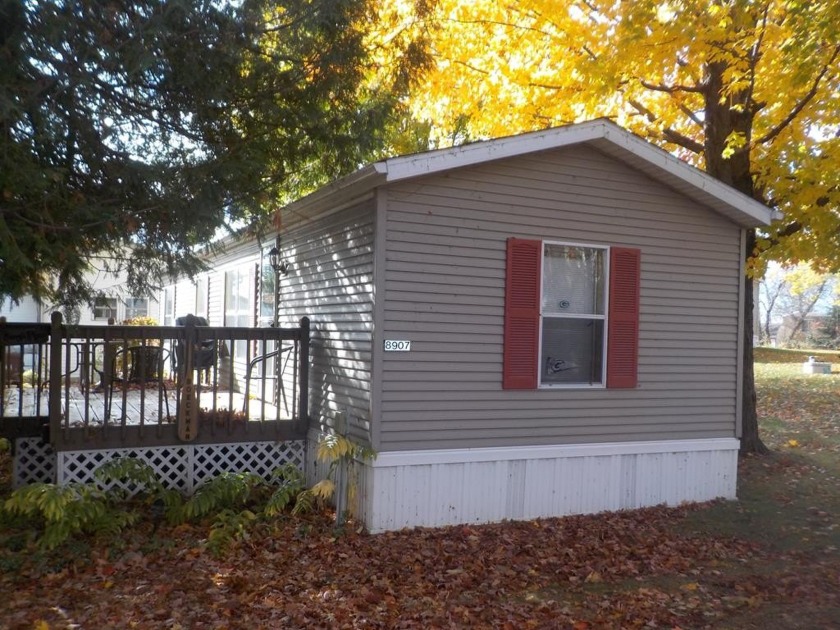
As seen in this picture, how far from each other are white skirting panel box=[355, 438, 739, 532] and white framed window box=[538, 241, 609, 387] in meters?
0.77

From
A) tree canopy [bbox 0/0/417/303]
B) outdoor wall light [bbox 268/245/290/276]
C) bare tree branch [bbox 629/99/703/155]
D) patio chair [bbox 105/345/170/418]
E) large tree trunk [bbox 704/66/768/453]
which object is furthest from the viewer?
bare tree branch [bbox 629/99/703/155]

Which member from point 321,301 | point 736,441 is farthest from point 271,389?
point 736,441

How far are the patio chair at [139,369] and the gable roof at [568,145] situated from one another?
2.35m

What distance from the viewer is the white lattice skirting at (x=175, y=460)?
729 centimetres

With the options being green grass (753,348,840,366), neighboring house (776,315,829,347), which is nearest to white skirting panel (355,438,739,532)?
green grass (753,348,840,366)

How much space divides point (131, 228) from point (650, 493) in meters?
5.94

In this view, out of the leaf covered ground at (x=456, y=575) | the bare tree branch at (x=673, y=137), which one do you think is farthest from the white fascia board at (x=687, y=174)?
the bare tree branch at (x=673, y=137)

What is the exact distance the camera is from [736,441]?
8.71m

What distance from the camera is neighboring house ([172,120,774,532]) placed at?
708 centimetres

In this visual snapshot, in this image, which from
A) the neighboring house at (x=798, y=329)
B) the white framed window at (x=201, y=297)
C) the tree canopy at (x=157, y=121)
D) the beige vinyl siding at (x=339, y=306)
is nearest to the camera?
the tree canopy at (x=157, y=121)

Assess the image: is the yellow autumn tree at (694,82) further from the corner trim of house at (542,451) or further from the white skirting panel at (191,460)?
the white skirting panel at (191,460)

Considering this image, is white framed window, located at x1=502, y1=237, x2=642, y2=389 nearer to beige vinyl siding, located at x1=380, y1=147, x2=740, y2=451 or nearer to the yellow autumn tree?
beige vinyl siding, located at x1=380, y1=147, x2=740, y2=451

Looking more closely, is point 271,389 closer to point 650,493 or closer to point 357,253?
point 357,253

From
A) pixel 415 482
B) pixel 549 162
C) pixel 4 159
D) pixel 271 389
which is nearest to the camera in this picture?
pixel 4 159
